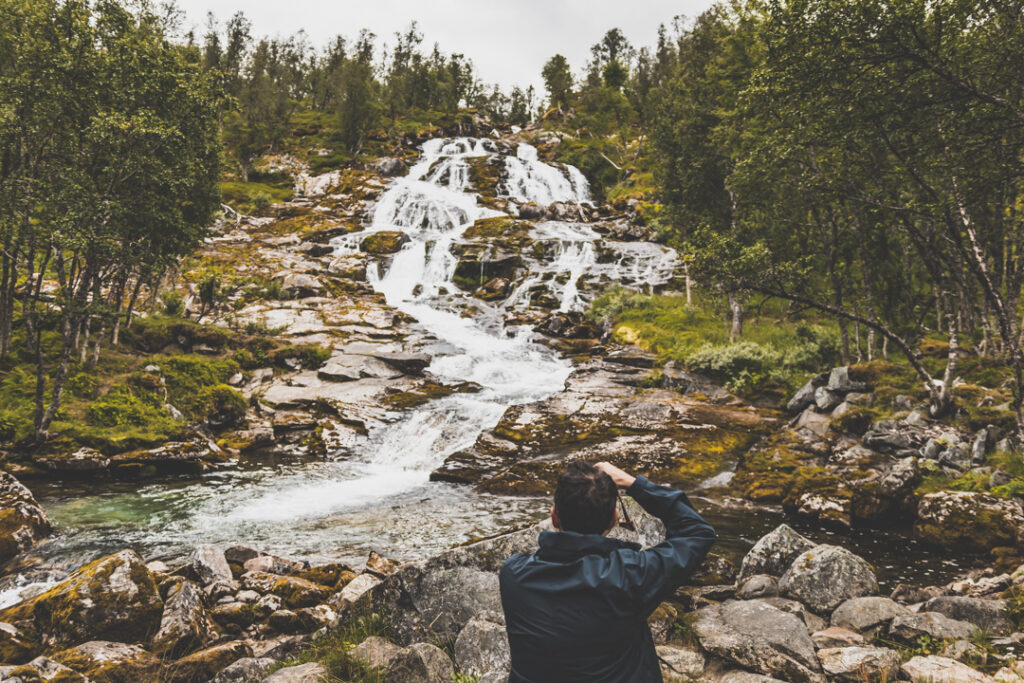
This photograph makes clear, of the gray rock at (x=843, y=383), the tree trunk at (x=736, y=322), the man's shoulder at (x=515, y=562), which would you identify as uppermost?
the tree trunk at (x=736, y=322)

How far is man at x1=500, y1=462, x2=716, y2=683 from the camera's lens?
2260 millimetres

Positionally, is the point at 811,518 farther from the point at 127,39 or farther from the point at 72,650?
the point at 127,39

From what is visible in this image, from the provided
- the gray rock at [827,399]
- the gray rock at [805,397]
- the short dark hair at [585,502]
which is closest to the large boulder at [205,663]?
the short dark hair at [585,502]

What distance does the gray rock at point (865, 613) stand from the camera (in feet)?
19.7

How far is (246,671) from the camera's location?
512 centimetres

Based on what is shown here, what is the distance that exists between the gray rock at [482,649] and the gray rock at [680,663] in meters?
1.47

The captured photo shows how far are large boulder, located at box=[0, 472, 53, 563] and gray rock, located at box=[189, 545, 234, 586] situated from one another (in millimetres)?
4089

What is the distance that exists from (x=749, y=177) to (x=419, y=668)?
49.7ft

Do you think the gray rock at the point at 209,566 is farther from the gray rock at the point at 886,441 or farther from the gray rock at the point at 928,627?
the gray rock at the point at 886,441

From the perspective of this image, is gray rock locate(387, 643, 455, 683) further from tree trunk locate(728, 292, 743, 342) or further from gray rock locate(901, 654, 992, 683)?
tree trunk locate(728, 292, 743, 342)

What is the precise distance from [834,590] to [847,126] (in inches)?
A: 377

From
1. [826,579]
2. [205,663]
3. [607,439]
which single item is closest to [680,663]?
[826,579]

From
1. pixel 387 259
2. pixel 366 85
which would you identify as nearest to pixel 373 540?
pixel 387 259

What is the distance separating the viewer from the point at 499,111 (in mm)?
100688
